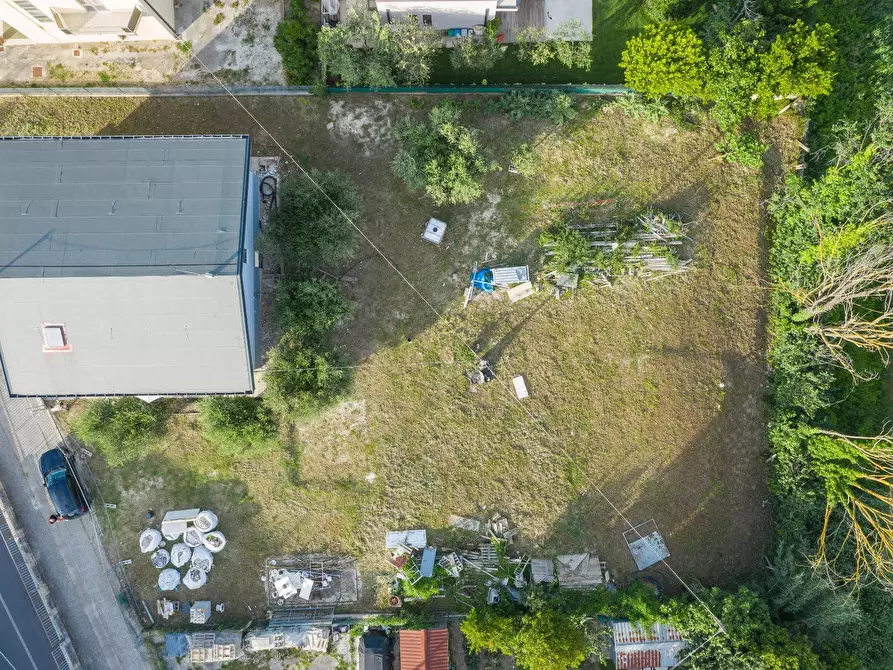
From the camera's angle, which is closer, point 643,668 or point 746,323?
point 643,668

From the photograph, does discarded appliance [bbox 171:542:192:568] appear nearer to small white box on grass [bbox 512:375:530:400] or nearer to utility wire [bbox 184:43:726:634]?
utility wire [bbox 184:43:726:634]

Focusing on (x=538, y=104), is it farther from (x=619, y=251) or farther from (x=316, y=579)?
(x=316, y=579)

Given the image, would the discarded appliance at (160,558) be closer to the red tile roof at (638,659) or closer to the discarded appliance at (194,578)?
the discarded appliance at (194,578)

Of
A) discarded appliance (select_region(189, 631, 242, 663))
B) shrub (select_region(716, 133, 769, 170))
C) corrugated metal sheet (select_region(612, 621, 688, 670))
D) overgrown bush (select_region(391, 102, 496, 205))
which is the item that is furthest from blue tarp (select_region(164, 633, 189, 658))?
shrub (select_region(716, 133, 769, 170))

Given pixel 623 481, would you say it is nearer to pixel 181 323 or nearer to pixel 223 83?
pixel 181 323

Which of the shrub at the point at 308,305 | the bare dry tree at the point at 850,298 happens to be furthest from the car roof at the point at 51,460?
the bare dry tree at the point at 850,298

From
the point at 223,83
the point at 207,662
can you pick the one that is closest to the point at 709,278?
the point at 223,83
